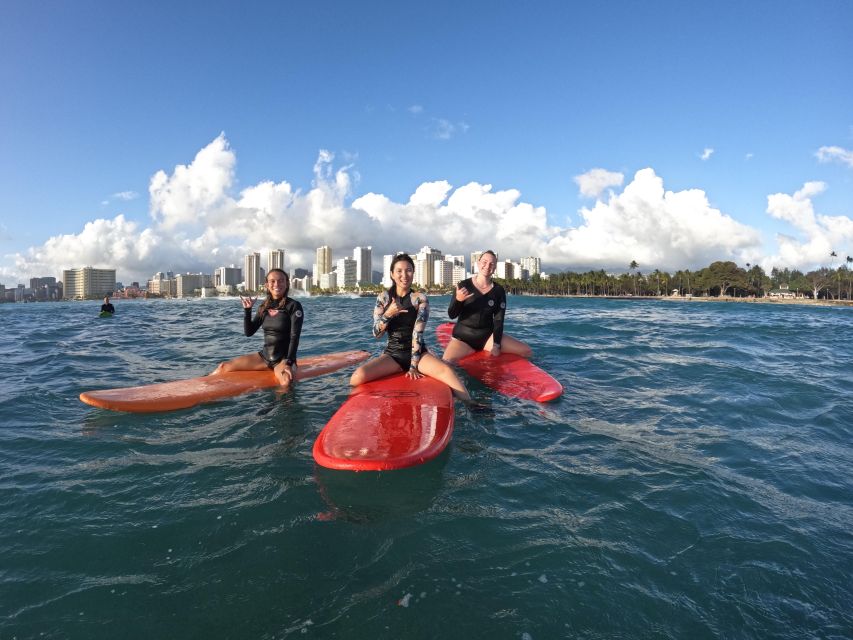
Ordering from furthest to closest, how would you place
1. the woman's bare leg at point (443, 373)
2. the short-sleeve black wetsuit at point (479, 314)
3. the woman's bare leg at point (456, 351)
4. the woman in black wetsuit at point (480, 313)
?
the woman's bare leg at point (456, 351) → the short-sleeve black wetsuit at point (479, 314) → the woman in black wetsuit at point (480, 313) → the woman's bare leg at point (443, 373)

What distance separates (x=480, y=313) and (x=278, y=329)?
3819mm

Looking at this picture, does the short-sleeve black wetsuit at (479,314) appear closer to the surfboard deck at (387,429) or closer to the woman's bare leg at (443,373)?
the woman's bare leg at (443,373)

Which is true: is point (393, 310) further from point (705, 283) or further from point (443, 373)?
point (705, 283)

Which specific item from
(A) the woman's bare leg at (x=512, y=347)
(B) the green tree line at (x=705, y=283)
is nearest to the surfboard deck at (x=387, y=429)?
(A) the woman's bare leg at (x=512, y=347)

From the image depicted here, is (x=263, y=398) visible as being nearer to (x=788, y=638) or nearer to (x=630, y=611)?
(x=630, y=611)

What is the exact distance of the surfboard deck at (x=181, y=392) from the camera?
5305 millimetres

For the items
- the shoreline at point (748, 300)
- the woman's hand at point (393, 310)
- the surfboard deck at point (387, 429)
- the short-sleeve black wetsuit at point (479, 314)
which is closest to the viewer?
the surfboard deck at point (387, 429)

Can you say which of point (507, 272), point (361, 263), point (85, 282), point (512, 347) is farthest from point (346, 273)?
point (512, 347)

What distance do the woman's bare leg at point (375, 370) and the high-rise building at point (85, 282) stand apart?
16984 centimetres

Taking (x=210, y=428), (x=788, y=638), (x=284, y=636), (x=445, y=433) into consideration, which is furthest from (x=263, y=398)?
(x=788, y=638)

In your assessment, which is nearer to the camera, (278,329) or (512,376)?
(512,376)

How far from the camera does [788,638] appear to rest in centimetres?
194

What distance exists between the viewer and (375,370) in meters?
6.02

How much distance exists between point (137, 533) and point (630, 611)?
3.03 m
